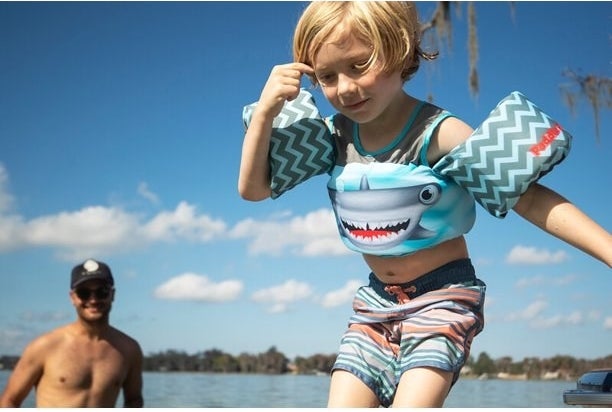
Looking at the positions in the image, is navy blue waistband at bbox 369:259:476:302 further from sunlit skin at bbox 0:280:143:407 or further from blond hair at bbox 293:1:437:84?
sunlit skin at bbox 0:280:143:407

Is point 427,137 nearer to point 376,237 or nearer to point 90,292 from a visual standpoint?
point 376,237

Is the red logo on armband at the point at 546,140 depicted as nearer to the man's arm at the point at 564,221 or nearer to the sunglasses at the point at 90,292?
the man's arm at the point at 564,221

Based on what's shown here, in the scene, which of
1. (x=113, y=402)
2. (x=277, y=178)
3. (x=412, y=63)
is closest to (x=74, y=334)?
(x=113, y=402)

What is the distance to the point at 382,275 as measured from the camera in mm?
2643

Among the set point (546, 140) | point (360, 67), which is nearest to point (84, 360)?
point (360, 67)

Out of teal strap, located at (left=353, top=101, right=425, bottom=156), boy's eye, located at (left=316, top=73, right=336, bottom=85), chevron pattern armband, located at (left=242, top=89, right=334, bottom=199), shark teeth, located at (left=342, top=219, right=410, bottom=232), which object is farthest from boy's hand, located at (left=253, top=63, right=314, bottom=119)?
shark teeth, located at (left=342, top=219, right=410, bottom=232)

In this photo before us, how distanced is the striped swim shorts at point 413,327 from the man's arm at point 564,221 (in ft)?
0.91

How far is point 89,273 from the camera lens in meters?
5.80

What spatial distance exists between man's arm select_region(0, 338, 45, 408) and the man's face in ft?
1.21

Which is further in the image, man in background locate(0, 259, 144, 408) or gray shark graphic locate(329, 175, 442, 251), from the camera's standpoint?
man in background locate(0, 259, 144, 408)

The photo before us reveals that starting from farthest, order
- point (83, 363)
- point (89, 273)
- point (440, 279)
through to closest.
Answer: point (83, 363), point (89, 273), point (440, 279)

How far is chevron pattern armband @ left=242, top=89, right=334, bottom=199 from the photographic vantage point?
2.71 metres

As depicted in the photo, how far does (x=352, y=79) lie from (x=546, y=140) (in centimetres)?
56

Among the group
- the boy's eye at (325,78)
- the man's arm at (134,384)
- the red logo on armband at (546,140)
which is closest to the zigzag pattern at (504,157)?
the red logo on armband at (546,140)
